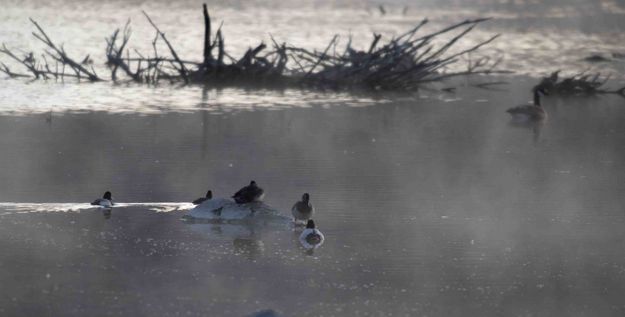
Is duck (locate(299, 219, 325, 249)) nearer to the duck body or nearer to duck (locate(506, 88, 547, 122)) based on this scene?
the duck body

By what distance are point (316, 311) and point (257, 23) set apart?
125 feet

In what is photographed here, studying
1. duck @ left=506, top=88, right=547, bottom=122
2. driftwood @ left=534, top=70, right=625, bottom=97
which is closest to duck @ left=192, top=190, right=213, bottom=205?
duck @ left=506, top=88, right=547, bottom=122

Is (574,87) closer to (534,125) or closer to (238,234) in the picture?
(534,125)

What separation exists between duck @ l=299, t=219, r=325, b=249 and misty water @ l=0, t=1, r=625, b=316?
0.47ft

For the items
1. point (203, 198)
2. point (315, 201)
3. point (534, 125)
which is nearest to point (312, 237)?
point (203, 198)

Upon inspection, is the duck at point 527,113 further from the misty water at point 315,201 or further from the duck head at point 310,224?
the duck head at point 310,224

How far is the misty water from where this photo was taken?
39.1 ft

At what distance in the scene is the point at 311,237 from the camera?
44.7 ft

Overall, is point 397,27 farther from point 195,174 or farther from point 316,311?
point 316,311

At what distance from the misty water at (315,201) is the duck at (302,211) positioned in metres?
0.12

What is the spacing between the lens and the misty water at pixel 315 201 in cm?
1191

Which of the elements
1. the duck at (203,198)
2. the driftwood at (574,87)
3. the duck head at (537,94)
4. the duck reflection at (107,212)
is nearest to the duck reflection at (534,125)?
the duck head at (537,94)

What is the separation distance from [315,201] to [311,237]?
2.25 meters

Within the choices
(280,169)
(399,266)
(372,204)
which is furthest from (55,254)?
(280,169)
